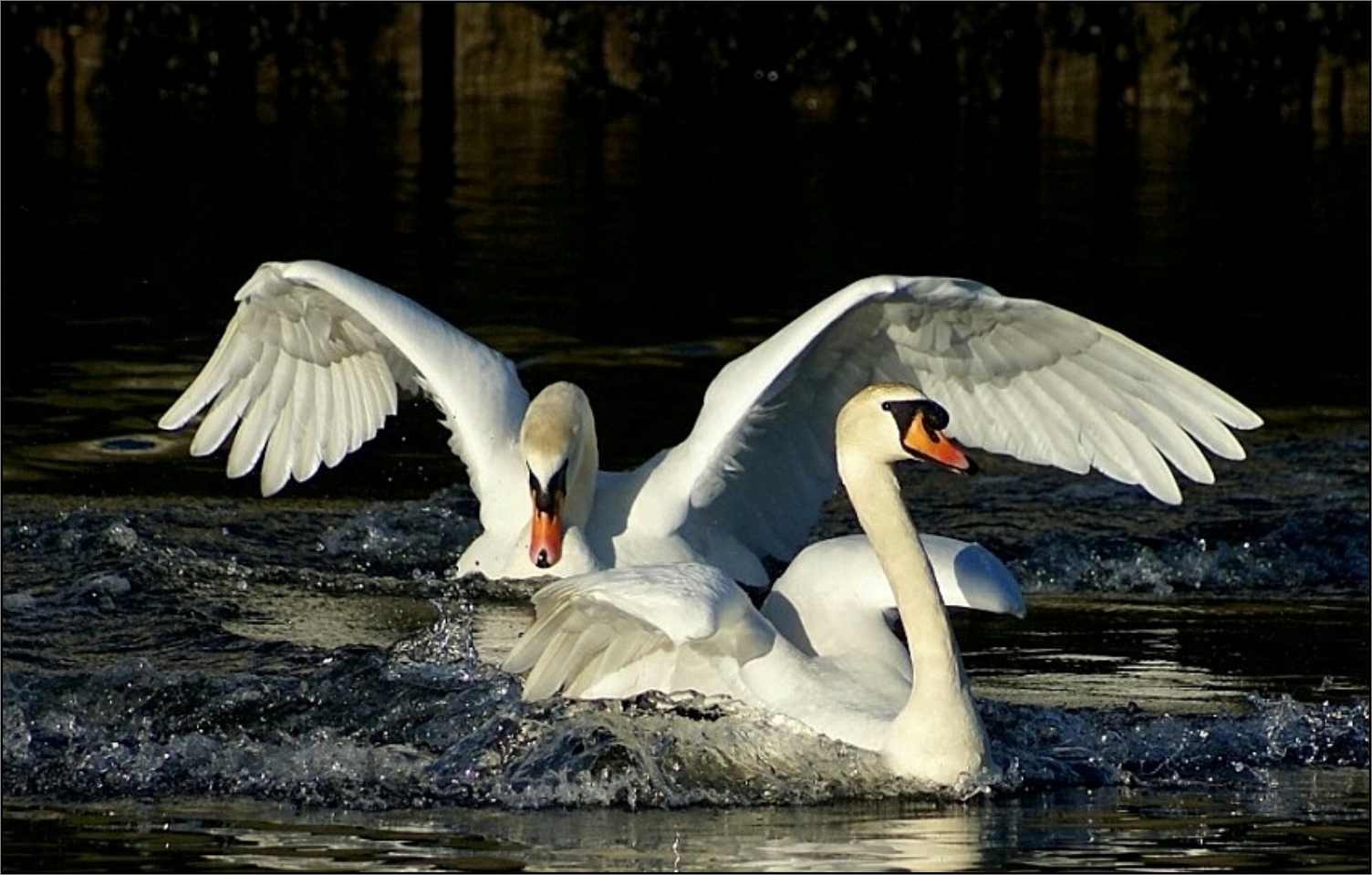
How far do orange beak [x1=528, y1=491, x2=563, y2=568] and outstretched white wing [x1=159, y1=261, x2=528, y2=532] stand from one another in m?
0.54

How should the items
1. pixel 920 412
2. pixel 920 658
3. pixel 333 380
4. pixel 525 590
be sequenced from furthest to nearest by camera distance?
pixel 333 380
pixel 525 590
pixel 920 412
pixel 920 658

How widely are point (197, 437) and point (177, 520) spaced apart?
0.49 m

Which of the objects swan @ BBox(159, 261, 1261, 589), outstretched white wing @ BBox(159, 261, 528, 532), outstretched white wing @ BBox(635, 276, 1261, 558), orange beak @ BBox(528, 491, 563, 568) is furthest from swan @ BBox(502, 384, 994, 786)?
outstretched white wing @ BBox(159, 261, 528, 532)

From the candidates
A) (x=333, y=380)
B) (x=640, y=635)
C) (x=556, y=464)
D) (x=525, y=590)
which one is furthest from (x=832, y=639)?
(x=333, y=380)

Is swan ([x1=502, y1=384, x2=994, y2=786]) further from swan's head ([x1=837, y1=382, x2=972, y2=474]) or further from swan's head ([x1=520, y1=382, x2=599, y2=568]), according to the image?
swan's head ([x1=520, y1=382, x2=599, y2=568])

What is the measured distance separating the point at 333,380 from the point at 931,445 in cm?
358

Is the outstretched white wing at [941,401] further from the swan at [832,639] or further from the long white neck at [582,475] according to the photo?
the swan at [832,639]

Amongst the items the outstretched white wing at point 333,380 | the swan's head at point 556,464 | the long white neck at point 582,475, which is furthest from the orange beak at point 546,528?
the outstretched white wing at point 333,380

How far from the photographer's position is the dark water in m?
6.39

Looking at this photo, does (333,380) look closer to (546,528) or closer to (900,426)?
(546,528)

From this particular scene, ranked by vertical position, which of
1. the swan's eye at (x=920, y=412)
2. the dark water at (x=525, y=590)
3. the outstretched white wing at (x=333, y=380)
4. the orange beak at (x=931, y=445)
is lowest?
the dark water at (x=525, y=590)

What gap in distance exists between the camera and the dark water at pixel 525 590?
6.39m

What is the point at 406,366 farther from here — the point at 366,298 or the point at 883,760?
the point at 883,760

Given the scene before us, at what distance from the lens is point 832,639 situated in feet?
23.7
